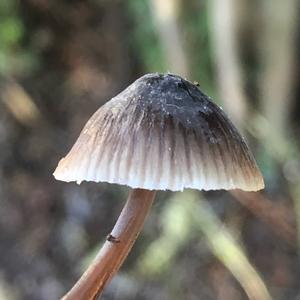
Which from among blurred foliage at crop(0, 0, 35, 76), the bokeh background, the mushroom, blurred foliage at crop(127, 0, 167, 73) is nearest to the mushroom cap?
the mushroom

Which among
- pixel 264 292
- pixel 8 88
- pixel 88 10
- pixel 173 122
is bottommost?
pixel 173 122

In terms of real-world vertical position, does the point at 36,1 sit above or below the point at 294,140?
above

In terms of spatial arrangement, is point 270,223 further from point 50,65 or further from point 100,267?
point 100,267

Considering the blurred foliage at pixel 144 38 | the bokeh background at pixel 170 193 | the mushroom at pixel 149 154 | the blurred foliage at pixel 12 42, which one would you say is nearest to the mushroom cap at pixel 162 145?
the mushroom at pixel 149 154

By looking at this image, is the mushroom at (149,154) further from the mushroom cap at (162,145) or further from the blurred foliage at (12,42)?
the blurred foliage at (12,42)

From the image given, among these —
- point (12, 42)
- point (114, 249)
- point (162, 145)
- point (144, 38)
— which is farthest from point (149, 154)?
point (12, 42)

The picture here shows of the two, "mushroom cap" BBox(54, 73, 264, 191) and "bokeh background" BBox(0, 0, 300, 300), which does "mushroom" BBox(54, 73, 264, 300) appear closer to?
"mushroom cap" BBox(54, 73, 264, 191)

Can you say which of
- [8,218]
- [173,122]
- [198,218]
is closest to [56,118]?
[8,218]
